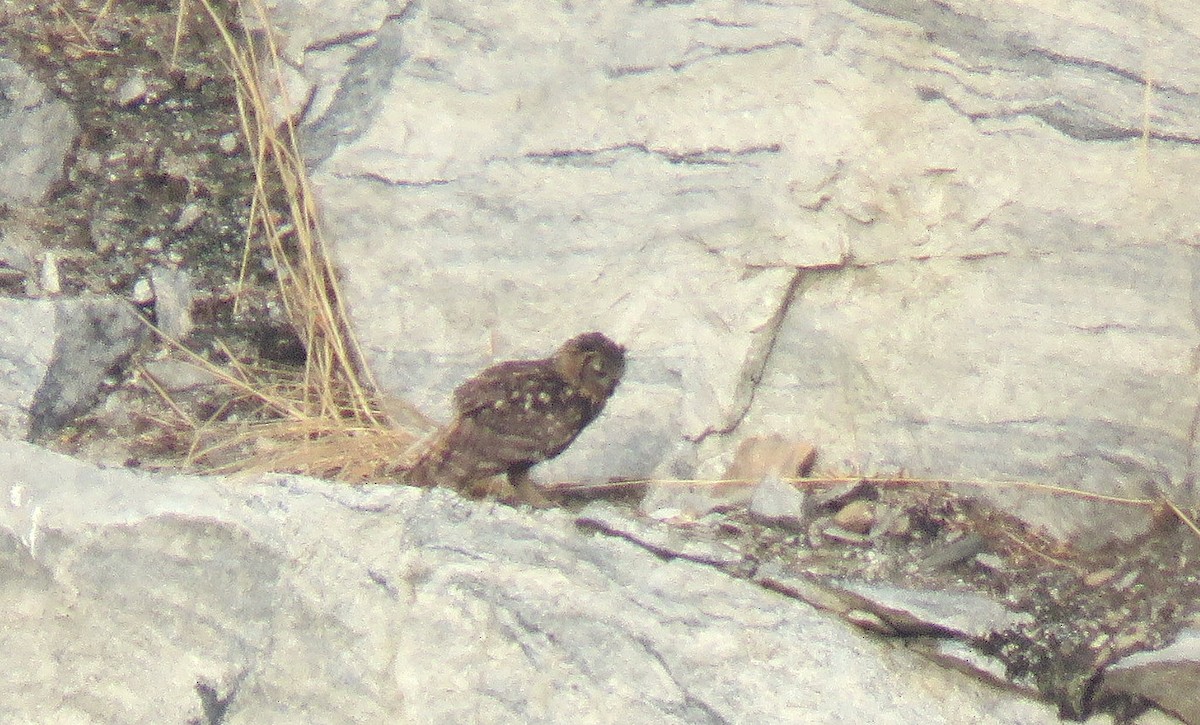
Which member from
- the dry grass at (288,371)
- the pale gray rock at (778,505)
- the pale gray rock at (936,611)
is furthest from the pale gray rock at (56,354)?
the pale gray rock at (936,611)

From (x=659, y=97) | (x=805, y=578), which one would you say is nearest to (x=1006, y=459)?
(x=805, y=578)

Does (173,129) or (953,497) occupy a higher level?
(173,129)

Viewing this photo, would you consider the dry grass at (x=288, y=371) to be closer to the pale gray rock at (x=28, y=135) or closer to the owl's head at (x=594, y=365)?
the pale gray rock at (x=28, y=135)

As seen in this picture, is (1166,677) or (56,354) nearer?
(1166,677)

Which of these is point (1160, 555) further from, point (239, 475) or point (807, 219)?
point (239, 475)

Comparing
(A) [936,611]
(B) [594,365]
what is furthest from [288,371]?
(A) [936,611]

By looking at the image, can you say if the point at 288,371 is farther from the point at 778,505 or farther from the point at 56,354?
the point at 778,505
